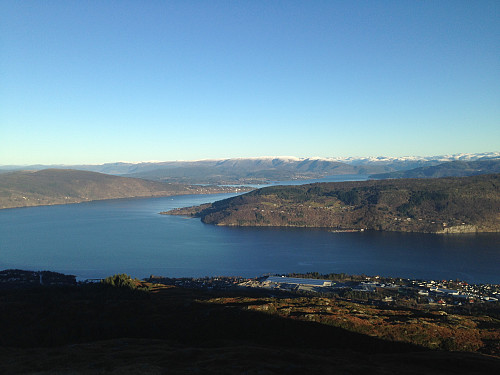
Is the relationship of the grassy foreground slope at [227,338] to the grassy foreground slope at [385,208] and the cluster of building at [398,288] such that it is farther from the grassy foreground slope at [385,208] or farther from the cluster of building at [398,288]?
the grassy foreground slope at [385,208]

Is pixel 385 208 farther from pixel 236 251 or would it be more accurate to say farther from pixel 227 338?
pixel 227 338

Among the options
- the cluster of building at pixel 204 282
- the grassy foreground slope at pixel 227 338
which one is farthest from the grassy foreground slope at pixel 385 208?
the grassy foreground slope at pixel 227 338

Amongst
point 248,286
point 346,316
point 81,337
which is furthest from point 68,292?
point 346,316

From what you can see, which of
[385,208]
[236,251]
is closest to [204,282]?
[236,251]

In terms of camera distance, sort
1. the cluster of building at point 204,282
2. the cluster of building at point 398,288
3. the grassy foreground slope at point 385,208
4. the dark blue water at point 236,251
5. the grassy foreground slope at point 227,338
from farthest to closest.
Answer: the grassy foreground slope at point 385,208 → the dark blue water at point 236,251 → the cluster of building at point 204,282 → the cluster of building at point 398,288 → the grassy foreground slope at point 227,338

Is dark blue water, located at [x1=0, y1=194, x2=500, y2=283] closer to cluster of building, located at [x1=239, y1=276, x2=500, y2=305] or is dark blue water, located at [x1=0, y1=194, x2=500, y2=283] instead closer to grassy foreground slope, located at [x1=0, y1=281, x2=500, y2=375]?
cluster of building, located at [x1=239, y1=276, x2=500, y2=305]

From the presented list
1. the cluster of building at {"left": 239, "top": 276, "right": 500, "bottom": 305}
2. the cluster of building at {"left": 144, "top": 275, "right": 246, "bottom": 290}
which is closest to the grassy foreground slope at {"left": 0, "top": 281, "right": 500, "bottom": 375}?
the cluster of building at {"left": 144, "top": 275, "right": 246, "bottom": 290}

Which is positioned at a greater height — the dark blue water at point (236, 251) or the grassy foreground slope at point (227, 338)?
the grassy foreground slope at point (227, 338)

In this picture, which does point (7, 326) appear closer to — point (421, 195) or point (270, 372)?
point (270, 372)
